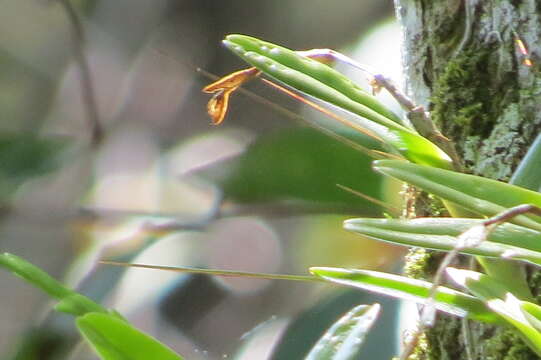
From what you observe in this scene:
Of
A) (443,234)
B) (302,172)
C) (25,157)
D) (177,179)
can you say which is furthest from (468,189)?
(25,157)

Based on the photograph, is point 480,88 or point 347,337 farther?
point 480,88

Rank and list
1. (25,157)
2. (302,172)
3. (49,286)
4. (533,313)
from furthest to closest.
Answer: (25,157)
(302,172)
(49,286)
(533,313)

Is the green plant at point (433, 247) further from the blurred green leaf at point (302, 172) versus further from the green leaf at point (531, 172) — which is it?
the blurred green leaf at point (302, 172)

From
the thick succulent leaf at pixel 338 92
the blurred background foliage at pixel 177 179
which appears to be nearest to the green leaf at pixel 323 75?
the thick succulent leaf at pixel 338 92

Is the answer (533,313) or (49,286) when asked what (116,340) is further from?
(533,313)

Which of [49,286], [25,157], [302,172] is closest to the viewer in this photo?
[49,286]

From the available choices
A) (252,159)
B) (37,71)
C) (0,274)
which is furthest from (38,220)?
(252,159)

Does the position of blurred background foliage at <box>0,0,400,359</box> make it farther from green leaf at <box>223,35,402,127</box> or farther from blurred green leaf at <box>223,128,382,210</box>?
green leaf at <box>223,35,402,127</box>
